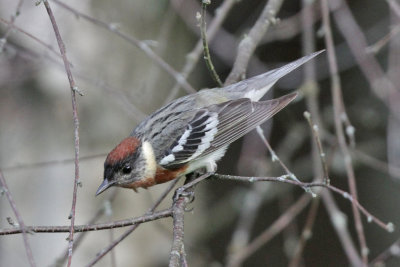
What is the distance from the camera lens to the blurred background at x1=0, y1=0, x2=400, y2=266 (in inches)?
193

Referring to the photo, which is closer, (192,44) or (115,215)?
(115,215)

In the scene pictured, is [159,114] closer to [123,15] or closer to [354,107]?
[123,15]

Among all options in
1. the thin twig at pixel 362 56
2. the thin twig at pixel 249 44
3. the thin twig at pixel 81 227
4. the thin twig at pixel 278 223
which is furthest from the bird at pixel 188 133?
the thin twig at pixel 81 227

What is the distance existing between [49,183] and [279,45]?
2.64m

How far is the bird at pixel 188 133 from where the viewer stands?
351 cm

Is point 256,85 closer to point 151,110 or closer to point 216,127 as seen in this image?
point 216,127

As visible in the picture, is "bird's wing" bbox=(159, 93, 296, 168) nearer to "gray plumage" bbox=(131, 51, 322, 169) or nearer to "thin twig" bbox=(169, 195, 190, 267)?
"gray plumage" bbox=(131, 51, 322, 169)

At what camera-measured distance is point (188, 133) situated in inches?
147

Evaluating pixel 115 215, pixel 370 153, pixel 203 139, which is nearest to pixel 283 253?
pixel 370 153

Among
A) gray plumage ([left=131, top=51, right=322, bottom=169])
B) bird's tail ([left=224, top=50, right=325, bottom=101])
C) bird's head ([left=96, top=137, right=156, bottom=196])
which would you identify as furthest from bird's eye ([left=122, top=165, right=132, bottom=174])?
bird's tail ([left=224, top=50, right=325, bottom=101])

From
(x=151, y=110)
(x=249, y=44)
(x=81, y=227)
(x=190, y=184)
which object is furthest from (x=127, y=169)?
(x=151, y=110)

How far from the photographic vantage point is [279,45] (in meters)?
6.01

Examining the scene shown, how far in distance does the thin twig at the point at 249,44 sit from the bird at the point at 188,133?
5.6 inches

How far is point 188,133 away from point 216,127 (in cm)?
22
